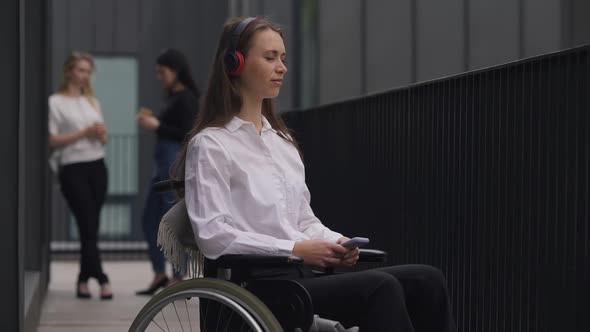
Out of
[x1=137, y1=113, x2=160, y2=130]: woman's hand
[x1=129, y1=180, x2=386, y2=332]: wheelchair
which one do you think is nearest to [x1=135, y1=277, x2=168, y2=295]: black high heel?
[x1=137, y1=113, x2=160, y2=130]: woman's hand

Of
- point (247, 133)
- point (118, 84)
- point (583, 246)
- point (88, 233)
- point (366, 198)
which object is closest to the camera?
point (583, 246)

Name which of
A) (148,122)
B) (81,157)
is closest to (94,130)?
(81,157)

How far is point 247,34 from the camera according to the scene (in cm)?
374

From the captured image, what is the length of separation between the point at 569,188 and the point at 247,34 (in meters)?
1.11

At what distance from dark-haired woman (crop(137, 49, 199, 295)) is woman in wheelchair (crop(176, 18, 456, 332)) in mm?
4869

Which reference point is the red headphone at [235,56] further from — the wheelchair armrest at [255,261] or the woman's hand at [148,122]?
the woman's hand at [148,122]

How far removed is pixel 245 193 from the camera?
3.59 m

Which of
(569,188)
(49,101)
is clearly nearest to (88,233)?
(49,101)

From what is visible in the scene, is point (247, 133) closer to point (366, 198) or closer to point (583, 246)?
point (583, 246)

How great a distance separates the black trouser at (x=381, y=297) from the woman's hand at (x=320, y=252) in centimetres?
5

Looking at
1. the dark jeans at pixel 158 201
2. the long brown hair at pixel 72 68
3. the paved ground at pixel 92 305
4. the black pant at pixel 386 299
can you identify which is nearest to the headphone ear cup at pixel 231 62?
the black pant at pixel 386 299

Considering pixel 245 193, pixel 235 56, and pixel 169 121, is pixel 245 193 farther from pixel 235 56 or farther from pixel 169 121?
pixel 169 121

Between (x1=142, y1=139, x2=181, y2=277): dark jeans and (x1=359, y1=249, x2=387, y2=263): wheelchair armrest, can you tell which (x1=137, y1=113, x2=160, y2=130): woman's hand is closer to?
(x1=142, y1=139, x2=181, y2=277): dark jeans

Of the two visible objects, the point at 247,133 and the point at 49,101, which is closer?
the point at 247,133
